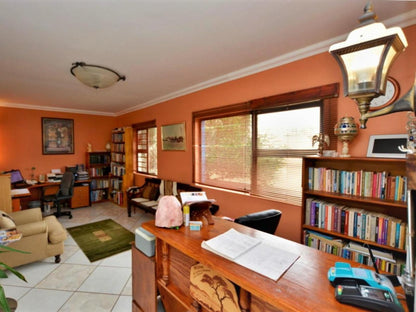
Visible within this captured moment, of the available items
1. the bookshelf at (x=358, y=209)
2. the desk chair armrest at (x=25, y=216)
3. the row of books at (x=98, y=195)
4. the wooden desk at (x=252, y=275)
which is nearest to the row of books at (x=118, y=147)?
the row of books at (x=98, y=195)

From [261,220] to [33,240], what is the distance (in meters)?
2.61

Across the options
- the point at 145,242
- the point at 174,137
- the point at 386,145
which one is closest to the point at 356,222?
the point at 386,145

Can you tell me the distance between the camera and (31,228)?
2400mm

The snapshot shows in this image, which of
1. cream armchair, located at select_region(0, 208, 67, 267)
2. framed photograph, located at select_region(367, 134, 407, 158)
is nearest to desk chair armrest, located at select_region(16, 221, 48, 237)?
cream armchair, located at select_region(0, 208, 67, 267)

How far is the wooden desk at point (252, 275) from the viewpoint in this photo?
756mm

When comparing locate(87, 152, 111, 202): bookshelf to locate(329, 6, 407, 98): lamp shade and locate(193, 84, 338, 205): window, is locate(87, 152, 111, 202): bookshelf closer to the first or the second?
locate(193, 84, 338, 205): window

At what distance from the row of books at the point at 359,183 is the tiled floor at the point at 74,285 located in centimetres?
211

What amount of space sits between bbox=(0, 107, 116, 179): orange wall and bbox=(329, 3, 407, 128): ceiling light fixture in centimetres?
613

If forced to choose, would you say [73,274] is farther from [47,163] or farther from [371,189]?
[47,163]

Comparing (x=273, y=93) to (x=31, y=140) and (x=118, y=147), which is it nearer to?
(x=118, y=147)

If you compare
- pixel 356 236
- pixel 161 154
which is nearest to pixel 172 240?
pixel 356 236

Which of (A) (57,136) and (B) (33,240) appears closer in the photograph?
(B) (33,240)

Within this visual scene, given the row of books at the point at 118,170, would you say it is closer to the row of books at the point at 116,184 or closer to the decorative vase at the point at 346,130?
the row of books at the point at 116,184

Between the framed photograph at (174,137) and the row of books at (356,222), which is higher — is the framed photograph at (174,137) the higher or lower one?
the higher one
